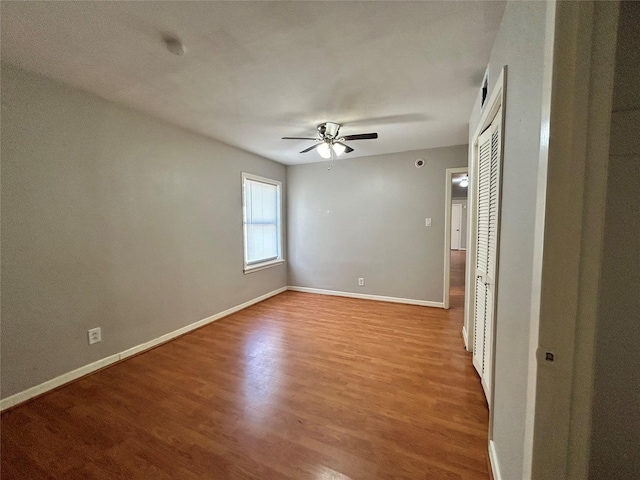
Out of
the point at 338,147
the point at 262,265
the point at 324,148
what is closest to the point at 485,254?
the point at 338,147

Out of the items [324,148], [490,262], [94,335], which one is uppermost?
[324,148]

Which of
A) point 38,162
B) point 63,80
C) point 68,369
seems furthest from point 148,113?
point 68,369

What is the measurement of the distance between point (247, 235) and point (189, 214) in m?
1.06

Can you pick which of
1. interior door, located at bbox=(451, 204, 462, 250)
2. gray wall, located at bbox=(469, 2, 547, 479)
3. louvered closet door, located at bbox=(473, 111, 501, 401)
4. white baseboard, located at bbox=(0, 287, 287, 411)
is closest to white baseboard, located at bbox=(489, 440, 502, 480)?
gray wall, located at bbox=(469, 2, 547, 479)

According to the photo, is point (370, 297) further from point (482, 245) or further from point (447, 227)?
point (482, 245)

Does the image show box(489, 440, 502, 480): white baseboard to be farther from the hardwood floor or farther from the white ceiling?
the white ceiling

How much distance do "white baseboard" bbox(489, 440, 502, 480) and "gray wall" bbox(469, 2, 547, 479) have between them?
0.16ft

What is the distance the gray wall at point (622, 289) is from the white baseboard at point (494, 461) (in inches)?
14.8

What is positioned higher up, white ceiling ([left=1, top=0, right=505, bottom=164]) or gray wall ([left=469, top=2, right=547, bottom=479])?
white ceiling ([left=1, top=0, right=505, bottom=164])

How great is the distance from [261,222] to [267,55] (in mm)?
2889

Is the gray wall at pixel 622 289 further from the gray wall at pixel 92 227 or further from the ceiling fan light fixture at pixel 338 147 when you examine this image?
the gray wall at pixel 92 227

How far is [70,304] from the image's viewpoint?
204 cm

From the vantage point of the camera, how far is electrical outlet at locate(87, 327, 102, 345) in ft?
7.12

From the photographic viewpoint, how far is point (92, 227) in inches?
85.2
